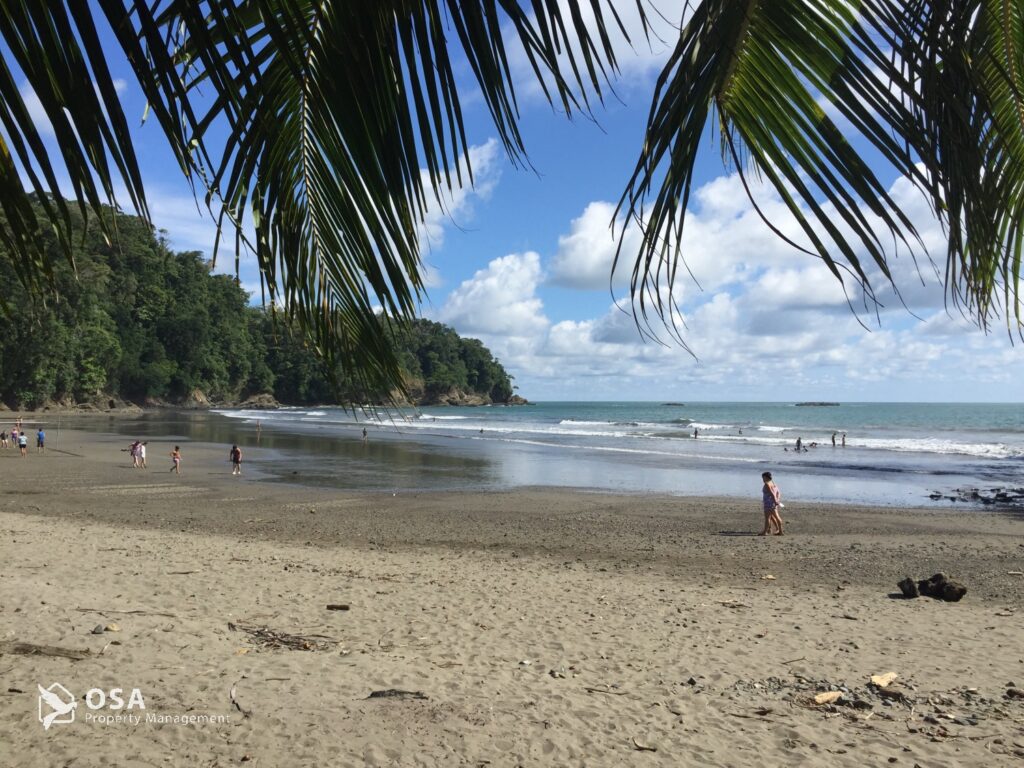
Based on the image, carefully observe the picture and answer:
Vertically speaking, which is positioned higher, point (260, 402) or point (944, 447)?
point (260, 402)

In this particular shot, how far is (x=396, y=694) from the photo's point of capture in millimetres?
4887

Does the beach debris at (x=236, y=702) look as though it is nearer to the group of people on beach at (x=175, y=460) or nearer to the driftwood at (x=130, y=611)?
the driftwood at (x=130, y=611)

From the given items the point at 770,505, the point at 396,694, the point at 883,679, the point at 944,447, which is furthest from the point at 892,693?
the point at 944,447

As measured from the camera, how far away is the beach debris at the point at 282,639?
5973 millimetres

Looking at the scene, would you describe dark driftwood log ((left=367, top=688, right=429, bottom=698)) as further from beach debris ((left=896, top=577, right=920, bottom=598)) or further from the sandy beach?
beach debris ((left=896, top=577, right=920, bottom=598))

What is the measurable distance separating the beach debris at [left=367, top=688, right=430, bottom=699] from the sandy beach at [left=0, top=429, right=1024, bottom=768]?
3 centimetres

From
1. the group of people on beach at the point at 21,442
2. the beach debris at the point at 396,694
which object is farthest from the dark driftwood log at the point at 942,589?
the group of people on beach at the point at 21,442

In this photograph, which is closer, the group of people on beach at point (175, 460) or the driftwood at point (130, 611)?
the driftwood at point (130, 611)

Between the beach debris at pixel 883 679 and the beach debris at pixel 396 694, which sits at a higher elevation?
the beach debris at pixel 396 694

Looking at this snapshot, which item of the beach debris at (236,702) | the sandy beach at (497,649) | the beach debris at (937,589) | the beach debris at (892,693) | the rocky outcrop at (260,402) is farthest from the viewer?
the rocky outcrop at (260,402)
